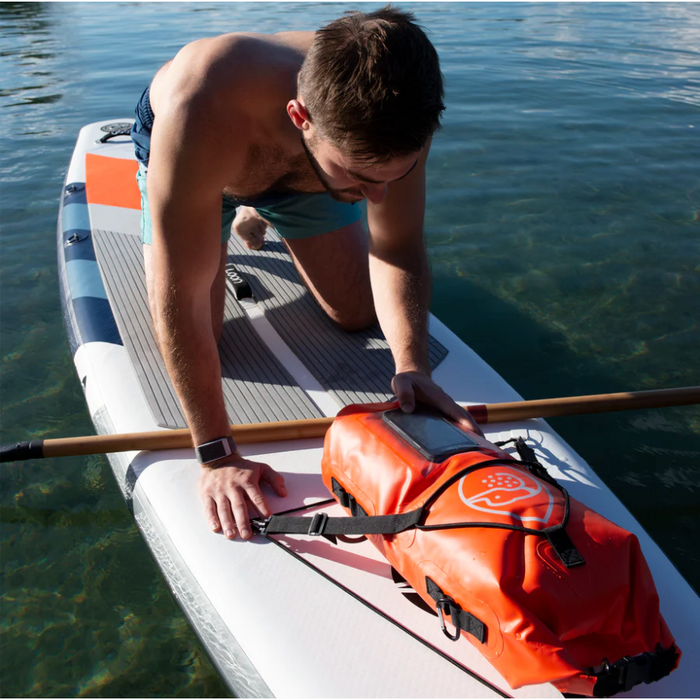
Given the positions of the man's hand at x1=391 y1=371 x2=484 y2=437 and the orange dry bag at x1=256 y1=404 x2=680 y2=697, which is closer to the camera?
the orange dry bag at x1=256 y1=404 x2=680 y2=697

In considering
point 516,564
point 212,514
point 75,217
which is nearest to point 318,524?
point 212,514

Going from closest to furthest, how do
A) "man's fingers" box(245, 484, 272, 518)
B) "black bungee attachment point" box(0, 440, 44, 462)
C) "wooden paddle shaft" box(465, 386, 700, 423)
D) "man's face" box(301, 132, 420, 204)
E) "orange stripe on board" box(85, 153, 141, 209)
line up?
"man's face" box(301, 132, 420, 204)
"man's fingers" box(245, 484, 272, 518)
"black bungee attachment point" box(0, 440, 44, 462)
"wooden paddle shaft" box(465, 386, 700, 423)
"orange stripe on board" box(85, 153, 141, 209)

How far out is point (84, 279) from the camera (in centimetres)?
312

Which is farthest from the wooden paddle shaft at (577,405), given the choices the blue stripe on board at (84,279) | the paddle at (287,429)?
the blue stripe on board at (84,279)

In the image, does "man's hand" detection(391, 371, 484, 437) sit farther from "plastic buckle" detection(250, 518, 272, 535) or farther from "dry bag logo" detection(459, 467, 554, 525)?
"plastic buckle" detection(250, 518, 272, 535)

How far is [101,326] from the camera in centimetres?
277

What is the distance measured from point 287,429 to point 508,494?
94 centimetres

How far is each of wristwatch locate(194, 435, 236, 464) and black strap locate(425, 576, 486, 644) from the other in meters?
0.74

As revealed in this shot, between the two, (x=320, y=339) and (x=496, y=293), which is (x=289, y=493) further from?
(x=496, y=293)

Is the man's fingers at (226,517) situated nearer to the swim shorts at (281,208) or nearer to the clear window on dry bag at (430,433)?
the clear window on dry bag at (430,433)

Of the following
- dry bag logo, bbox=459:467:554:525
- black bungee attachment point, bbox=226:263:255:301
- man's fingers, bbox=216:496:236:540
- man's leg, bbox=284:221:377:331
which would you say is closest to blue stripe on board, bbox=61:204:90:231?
black bungee attachment point, bbox=226:263:255:301

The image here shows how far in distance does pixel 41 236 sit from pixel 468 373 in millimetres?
3465

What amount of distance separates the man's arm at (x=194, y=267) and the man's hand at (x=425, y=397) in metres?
0.46

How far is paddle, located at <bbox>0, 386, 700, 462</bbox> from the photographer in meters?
2.08
